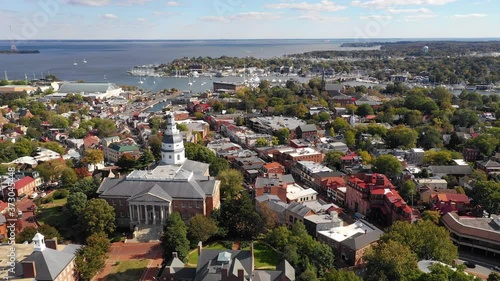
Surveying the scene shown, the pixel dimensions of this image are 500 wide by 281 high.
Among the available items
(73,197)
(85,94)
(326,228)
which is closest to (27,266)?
(73,197)

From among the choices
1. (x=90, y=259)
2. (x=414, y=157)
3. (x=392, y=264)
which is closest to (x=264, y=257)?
(x=392, y=264)

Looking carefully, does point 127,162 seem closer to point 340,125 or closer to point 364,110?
point 340,125

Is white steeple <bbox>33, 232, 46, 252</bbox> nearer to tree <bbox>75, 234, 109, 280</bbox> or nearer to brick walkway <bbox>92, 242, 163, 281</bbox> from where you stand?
tree <bbox>75, 234, 109, 280</bbox>

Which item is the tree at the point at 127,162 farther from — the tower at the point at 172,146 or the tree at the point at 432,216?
the tree at the point at 432,216

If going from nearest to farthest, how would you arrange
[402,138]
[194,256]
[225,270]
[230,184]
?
[225,270], [194,256], [230,184], [402,138]

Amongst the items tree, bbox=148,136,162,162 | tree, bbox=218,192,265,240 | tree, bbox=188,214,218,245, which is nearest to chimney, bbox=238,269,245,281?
tree, bbox=188,214,218,245

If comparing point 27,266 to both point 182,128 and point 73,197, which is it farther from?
point 182,128

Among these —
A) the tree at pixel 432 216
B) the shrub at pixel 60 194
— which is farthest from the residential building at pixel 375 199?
the shrub at pixel 60 194

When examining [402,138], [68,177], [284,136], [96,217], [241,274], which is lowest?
[284,136]
